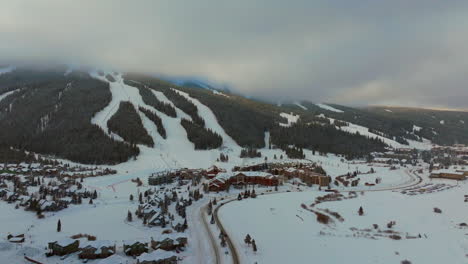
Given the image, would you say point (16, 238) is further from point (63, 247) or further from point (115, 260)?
point (115, 260)

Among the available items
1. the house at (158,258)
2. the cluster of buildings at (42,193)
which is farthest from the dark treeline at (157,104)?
the house at (158,258)

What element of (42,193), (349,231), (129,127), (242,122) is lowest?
(42,193)

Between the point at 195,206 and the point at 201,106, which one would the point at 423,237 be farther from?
the point at 201,106

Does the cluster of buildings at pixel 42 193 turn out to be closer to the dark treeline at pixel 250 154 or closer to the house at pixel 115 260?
the house at pixel 115 260

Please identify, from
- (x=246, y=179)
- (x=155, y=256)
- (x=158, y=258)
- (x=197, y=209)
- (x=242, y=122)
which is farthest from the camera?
(x=242, y=122)

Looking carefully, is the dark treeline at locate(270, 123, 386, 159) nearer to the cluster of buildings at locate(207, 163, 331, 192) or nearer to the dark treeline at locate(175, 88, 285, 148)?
the dark treeline at locate(175, 88, 285, 148)

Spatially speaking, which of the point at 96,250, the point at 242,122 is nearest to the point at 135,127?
the point at 242,122
